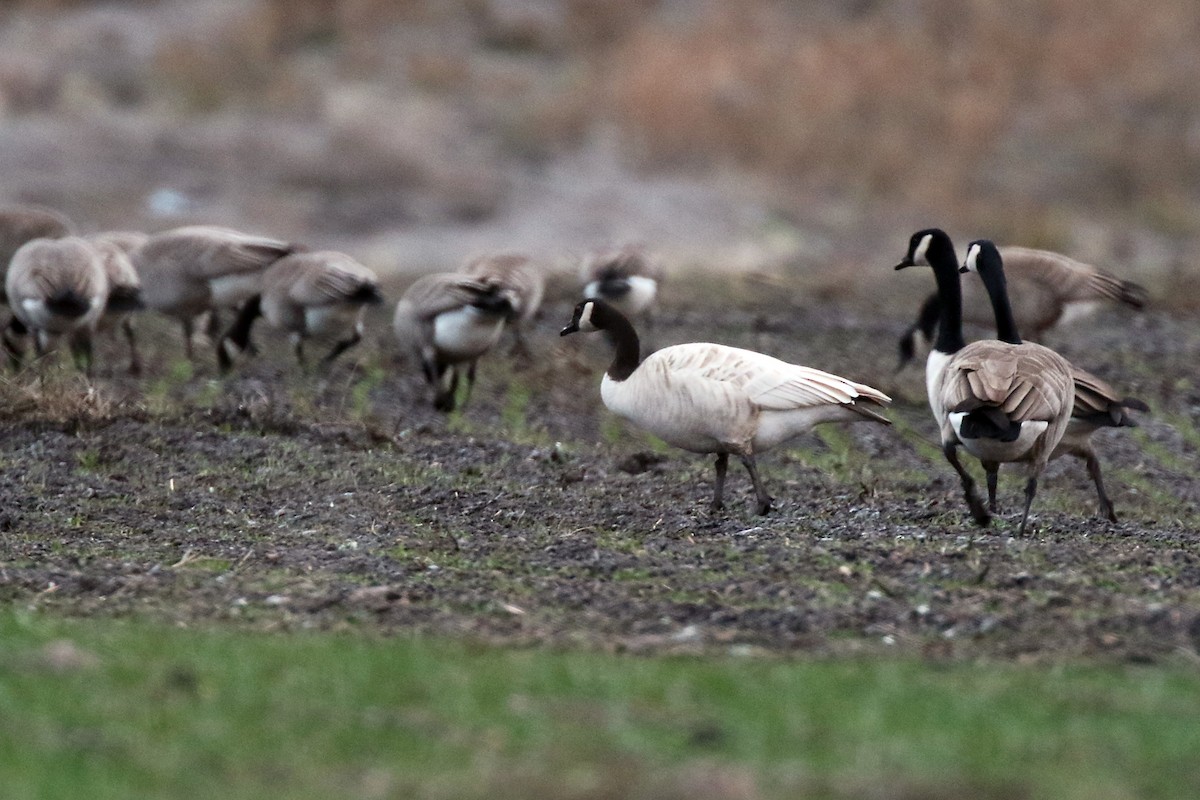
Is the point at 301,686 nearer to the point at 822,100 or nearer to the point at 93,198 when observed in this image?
the point at 93,198

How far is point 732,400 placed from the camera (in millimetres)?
10555

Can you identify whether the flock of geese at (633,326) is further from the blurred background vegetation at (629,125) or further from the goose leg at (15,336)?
the blurred background vegetation at (629,125)

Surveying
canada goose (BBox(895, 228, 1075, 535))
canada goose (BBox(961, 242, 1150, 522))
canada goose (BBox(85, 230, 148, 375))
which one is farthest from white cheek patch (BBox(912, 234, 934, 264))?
canada goose (BBox(85, 230, 148, 375))

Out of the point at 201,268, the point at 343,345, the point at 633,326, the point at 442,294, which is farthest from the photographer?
the point at 201,268

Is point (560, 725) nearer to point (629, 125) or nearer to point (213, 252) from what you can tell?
point (213, 252)

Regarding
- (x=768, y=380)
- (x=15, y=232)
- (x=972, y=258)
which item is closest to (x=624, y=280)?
(x=972, y=258)

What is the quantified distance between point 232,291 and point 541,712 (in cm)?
1271

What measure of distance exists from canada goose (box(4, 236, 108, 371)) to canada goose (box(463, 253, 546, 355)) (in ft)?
11.1

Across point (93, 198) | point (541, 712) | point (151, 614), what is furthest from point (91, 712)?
point (93, 198)

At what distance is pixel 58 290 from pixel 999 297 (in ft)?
27.0

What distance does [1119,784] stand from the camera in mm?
5234

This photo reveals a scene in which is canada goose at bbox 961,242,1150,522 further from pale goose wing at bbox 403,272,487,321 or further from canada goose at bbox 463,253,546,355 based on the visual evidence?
canada goose at bbox 463,253,546,355

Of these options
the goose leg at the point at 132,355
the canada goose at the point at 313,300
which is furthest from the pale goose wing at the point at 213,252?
the goose leg at the point at 132,355

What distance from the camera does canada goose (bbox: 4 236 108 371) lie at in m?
15.8
